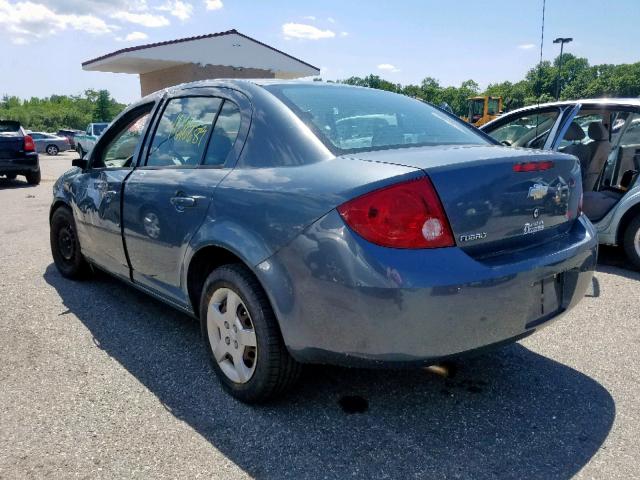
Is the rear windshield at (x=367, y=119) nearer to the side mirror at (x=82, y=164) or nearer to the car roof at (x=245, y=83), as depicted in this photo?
the car roof at (x=245, y=83)

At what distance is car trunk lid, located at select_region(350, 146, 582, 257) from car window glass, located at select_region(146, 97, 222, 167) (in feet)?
3.51

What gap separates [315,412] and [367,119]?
1525 mm

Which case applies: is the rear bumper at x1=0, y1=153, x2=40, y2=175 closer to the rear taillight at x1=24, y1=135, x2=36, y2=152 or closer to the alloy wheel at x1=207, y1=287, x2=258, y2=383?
the rear taillight at x1=24, y1=135, x2=36, y2=152

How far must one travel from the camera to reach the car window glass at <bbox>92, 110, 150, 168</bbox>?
11.8 feet

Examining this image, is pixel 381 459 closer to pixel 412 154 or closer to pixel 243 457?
pixel 243 457

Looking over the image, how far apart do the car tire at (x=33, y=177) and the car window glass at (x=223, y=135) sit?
11817 mm

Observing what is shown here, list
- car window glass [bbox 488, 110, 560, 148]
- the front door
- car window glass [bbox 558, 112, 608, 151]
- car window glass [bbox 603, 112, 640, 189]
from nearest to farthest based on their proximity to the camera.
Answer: the front door, car window glass [bbox 558, 112, 608, 151], car window glass [bbox 488, 110, 560, 148], car window glass [bbox 603, 112, 640, 189]

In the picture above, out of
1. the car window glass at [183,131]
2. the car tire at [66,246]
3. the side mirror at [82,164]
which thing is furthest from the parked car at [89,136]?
the car window glass at [183,131]

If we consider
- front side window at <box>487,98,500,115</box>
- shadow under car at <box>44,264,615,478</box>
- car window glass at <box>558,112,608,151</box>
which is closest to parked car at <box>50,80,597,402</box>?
shadow under car at <box>44,264,615,478</box>

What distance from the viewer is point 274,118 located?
2.54m

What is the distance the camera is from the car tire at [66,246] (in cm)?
443

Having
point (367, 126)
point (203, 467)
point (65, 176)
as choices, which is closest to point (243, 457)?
point (203, 467)

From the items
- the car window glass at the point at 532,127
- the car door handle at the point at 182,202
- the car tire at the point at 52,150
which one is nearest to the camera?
the car door handle at the point at 182,202

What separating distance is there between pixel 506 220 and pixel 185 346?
2095mm
